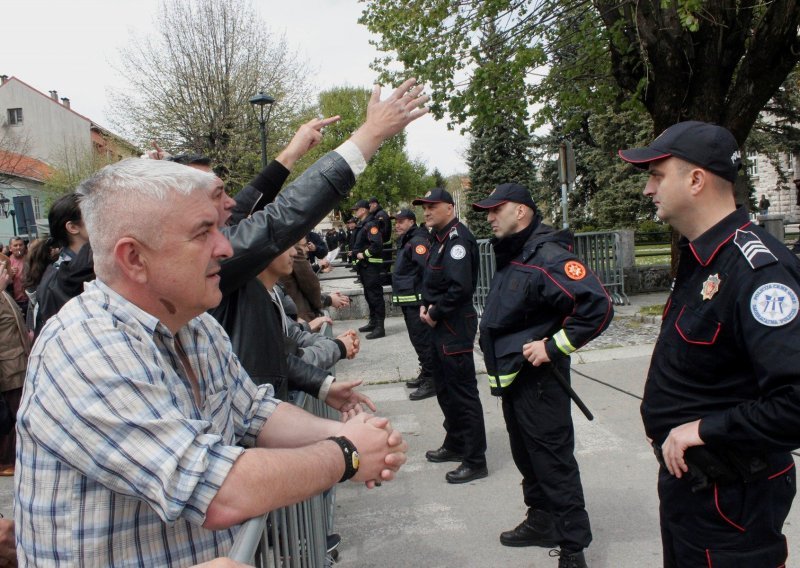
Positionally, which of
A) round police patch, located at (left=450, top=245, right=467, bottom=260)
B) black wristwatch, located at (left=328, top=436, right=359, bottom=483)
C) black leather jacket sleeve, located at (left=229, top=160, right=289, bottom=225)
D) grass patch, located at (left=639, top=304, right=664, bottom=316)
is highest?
black leather jacket sleeve, located at (left=229, top=160, right=289, bottom=225)

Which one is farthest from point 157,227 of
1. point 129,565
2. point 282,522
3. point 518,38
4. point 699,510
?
point 518,38

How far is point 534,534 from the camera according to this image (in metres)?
3.67

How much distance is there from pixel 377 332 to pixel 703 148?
852 cm

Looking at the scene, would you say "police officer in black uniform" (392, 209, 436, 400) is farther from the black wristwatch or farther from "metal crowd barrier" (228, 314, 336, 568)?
the black wristwatch

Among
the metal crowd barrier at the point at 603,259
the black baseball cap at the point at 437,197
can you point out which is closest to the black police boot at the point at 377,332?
the metal crowd barrier at the point at 603,259

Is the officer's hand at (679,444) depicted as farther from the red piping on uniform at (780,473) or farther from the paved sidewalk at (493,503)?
the paved sidewalk at (493,503)

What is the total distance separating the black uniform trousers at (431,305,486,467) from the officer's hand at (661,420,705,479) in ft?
8.88

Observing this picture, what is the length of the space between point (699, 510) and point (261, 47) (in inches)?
903

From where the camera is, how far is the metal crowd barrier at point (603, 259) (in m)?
11.6

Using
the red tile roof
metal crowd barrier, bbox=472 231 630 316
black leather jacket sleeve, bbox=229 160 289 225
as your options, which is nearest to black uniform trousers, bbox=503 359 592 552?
black leather jacket sleeve, bbox=229 160 289 225

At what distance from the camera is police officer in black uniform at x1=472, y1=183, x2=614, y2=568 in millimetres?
3301

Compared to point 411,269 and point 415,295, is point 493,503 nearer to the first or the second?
point 415,295

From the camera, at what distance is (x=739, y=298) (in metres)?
1.91

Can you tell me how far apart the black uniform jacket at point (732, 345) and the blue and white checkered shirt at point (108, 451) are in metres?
1.55
